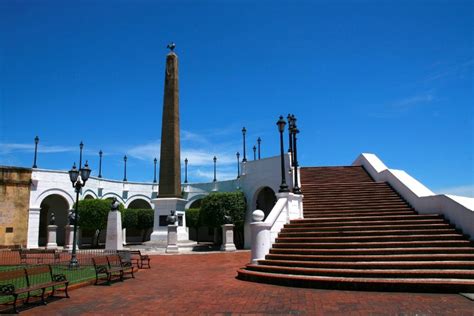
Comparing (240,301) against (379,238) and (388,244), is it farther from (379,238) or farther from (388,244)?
(379,238)

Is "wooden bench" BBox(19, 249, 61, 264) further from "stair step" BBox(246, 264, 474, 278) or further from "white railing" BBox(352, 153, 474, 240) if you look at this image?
"white railing" BBox(352, 153, 474, 240)

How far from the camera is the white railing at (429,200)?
37.6 feet

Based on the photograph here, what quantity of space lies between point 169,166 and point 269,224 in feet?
48.0

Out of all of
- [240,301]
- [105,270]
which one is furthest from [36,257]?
[240,301]

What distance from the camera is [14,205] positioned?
113ft

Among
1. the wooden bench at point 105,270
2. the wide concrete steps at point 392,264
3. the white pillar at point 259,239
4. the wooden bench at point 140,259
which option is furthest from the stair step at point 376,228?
the wooden bench at point 140,259

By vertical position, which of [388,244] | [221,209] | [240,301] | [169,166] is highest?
[169,166]

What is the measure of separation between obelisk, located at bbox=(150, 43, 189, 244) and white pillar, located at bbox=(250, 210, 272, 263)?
14.0 m

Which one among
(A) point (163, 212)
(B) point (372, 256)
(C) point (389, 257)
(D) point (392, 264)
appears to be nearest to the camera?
(D) point (392, 264)

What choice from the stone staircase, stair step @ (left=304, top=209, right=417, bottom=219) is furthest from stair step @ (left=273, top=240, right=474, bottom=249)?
stair step @ (left=304, top=209, right=417, bottom=219)

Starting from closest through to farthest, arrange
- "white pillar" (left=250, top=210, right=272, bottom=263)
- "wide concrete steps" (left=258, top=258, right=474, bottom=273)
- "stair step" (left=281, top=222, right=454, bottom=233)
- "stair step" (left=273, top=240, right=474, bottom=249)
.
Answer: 1. "wide concrete steps" (left=258, top=258, right=474, bottom=273)
2. "stair step" (left=273, top=240, right=474, bottom=249)
3. "stair step" (left=281, top=222, right=454, bottom=233)
4. "white pillar" (left=250, top=210, right=272, bottom=263)

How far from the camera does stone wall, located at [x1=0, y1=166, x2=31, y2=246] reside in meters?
33.5

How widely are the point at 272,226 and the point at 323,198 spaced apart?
7189mm

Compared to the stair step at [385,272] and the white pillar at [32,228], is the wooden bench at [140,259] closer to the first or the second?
the stair step at [385,272]
